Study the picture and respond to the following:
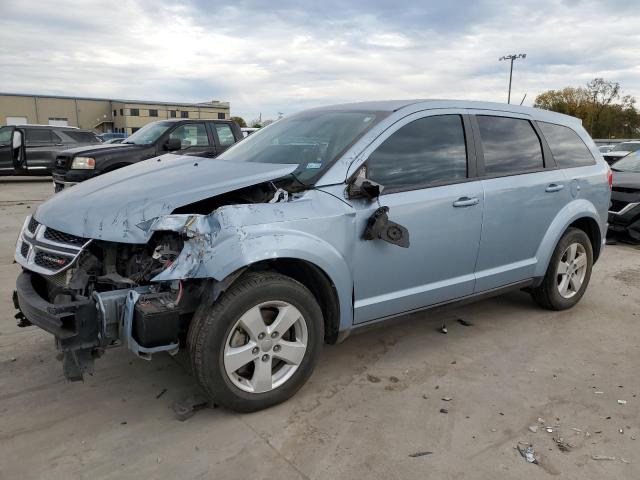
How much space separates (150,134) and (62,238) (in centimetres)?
779

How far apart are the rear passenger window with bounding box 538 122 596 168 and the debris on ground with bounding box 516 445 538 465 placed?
2.73 metres

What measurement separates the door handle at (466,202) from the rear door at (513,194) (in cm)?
12

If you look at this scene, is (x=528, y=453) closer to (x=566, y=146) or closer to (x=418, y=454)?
(x=418, y=454)

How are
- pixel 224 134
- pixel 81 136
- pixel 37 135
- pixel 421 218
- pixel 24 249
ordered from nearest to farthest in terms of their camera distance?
pixel 24 249
pixel 421 218
pixel 224 134
pixel 37 135
pixel 81 136

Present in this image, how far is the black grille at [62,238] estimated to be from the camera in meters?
2.93

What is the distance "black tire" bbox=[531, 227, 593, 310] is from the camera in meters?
4.62

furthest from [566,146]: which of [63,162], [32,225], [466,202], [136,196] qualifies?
[63,162]

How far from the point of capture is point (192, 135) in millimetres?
10234

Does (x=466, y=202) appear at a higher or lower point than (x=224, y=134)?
lower

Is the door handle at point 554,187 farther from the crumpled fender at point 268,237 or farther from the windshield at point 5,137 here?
the windshield at point 5,137

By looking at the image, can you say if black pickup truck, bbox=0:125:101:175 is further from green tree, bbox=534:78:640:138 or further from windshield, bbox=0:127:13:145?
green tree, bbox=534:78:640:138

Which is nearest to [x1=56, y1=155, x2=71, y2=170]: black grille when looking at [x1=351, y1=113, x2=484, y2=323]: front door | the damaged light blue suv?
the damaged light blue suv

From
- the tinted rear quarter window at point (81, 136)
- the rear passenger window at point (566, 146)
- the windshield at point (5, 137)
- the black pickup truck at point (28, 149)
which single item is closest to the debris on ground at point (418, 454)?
the rear passenger window at point (566, 146)

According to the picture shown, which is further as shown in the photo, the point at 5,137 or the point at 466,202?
the point at 5,137
